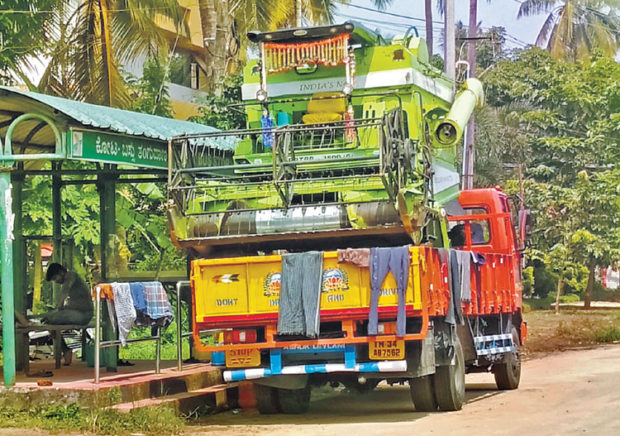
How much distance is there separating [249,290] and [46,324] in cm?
351

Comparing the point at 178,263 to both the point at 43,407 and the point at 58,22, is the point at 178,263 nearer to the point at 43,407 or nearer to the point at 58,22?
the point at 58,22

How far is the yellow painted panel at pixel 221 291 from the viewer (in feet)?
39.4

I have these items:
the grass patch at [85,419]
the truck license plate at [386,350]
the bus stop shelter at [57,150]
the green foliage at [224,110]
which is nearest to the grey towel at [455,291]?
the truck license plate at [386,350]

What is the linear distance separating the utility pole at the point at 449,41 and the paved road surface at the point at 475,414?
6696 mm

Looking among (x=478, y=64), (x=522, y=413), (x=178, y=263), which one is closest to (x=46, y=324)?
Answer: (x=522, y=413)

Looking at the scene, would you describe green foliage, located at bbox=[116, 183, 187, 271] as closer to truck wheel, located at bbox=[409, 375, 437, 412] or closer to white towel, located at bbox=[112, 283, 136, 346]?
white towel, located at bbox=[112, 283, 136, 346]

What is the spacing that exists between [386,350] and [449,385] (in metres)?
1.30

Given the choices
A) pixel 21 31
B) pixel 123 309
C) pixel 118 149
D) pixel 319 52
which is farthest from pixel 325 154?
pixel 21 31

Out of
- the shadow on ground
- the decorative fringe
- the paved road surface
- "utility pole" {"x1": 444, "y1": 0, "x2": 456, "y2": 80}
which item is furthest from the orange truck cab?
"utility pole" {"x1": 444, "y1": 0, "x2": 456, "y2": 80}

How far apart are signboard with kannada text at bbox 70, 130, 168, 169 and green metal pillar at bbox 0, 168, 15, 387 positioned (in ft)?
2.64

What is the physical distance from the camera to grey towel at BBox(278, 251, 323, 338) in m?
11.7

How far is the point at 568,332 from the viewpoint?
28.4 m

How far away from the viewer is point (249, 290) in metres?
12.0

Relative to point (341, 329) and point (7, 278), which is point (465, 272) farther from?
point (7, 278)
